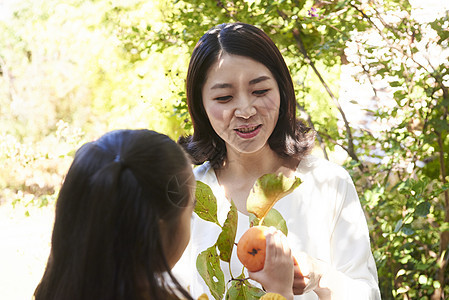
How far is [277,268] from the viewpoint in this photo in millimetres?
1009

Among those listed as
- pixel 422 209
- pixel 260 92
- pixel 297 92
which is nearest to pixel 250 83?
pixel 260 92

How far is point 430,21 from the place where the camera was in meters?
2.40

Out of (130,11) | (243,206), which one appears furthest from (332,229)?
(130,11)

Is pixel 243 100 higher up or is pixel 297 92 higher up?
pixel 297 92

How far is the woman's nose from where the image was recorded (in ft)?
4.59

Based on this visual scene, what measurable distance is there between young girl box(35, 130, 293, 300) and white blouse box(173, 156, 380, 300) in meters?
0.53

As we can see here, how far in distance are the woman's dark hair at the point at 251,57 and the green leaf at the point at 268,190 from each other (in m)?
0.49

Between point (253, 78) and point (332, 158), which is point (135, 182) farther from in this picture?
point (332, 158)

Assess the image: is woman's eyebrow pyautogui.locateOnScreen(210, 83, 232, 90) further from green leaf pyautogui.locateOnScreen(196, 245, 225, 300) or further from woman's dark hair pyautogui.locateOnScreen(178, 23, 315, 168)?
green leaf pyautogui.locateOnScreen(196, 245, 225, 300)

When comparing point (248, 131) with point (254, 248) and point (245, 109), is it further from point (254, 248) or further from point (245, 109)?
point (254, 248)

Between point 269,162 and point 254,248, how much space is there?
2.19 ft

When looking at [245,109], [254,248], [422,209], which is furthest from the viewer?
[422,209]

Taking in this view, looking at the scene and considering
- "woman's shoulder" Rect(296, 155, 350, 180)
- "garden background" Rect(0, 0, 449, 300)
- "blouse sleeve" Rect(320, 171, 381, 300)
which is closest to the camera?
"blouse sleeve" Rect(320, 171, 381, 300)

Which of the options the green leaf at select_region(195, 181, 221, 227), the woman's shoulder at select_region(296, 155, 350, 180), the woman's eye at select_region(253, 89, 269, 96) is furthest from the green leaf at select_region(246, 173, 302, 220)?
the woman's shoulder at select_region(296, 155, 350, 180)
